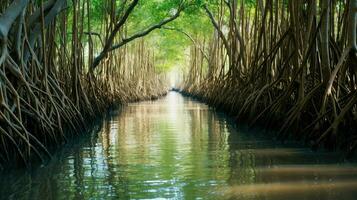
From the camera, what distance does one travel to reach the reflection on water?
4.94 metres

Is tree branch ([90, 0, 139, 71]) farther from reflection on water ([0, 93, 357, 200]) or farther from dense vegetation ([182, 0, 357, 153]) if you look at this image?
reflection on water ([0, 93, 357, 200])

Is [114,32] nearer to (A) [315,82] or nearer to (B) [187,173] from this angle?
(A) [315,82]

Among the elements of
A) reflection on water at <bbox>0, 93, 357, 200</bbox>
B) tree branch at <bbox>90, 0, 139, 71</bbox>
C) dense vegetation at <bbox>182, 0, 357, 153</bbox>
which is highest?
tree branch at <bbox>90, 0, 139, 71</bbox>

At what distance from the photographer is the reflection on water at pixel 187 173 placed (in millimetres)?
4938

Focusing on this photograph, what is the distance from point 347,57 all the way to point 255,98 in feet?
10.3

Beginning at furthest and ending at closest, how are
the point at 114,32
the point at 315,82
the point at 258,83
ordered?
the point at 114,32 → the point at 258,83 → the point at 315,82

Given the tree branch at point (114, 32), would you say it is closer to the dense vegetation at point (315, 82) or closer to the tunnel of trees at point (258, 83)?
the tunnel of trees at point (258, 83)

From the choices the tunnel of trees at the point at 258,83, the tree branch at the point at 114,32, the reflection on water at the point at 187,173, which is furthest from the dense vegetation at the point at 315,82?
the tree branch at the point at 114,32

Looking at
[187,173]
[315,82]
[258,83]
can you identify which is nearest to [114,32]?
[258,83]

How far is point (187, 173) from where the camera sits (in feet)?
19.1

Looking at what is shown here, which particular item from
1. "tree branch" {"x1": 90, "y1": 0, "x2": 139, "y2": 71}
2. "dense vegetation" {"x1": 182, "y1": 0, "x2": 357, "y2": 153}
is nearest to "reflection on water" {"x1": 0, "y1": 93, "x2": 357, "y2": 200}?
"dense vegetation" {"x1": 182, "y1": 0, "x2": 357, "y2": 153}

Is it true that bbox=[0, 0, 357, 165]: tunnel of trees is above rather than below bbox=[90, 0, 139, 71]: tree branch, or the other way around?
below

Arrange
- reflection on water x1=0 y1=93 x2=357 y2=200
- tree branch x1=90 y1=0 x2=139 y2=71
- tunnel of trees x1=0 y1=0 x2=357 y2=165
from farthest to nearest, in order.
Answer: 1. tree branch x1=90 y1=0 x2=139 y2=71
2. tunnel of trees x1=0 y1=0 x2=357 y2=165
3. reflection on water x1=0 y1=93 x2=357 y2=200

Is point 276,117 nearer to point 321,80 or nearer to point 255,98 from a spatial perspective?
point 255,98
